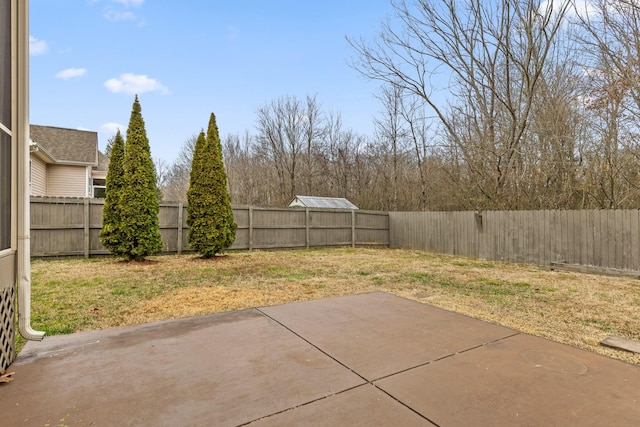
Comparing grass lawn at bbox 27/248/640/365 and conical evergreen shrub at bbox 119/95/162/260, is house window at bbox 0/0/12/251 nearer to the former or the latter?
grass lawn at bbox 27/248/640/365

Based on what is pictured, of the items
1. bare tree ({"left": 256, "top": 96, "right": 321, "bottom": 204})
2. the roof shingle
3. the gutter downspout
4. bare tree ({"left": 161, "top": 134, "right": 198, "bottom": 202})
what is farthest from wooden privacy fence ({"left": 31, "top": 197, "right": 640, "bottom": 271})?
bare tree ({"left": 161, "top": 134, "right": 198, "bottom": 202})

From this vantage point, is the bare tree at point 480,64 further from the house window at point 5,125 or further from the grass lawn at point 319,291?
the house window at point 5,125

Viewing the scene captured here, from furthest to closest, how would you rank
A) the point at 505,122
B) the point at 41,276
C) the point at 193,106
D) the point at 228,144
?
the point at 228,144, the point at 193,106, the point at 505,122, the point at 41,276

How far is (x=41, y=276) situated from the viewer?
5.56 meters

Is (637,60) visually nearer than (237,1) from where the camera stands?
Yes

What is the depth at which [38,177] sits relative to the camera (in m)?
11.4

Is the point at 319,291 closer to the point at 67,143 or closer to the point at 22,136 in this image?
the point at 22,136

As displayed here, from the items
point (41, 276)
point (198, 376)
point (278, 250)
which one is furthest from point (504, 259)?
point (41, 276)

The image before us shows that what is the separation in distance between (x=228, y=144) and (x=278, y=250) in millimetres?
14219

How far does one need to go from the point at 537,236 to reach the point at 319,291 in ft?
20.8

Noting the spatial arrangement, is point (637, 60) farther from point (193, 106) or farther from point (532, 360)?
point (193, 106)

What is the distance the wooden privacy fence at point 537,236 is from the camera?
21.6 feet

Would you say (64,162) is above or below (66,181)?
above

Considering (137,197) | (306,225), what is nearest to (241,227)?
(306,225)
